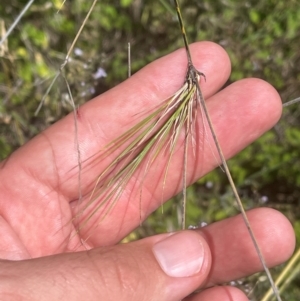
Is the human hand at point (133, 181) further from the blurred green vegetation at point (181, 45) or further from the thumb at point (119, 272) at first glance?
the blurred green vegetation at point (181, 45)

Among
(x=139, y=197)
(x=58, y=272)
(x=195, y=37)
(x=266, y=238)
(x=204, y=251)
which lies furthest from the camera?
(x=195, y=37)

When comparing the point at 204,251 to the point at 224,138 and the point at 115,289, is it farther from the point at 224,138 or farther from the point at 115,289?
the point at 224,138

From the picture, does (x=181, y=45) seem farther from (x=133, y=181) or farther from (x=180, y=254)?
(x=180, y=254)

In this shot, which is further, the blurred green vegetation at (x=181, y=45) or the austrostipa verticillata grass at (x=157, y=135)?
the blurred green vegetation at (x=181, y=45)

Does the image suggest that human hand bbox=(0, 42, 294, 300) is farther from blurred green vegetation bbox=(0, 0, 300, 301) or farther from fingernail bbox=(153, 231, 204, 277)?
blurred green vegetation bbox=(0, 0, 300, 301)

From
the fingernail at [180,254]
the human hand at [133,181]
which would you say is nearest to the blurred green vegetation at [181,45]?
the human hand at [133,181]

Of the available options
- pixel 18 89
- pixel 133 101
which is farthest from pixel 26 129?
pixel 133 101

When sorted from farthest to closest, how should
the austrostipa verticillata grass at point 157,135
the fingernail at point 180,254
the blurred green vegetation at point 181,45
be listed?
the blurred green vegetation at point 181,45 < the austrostipa verticillata grass at point 157,135 < the fingernail at point 180,254
